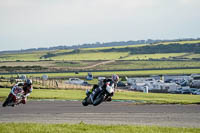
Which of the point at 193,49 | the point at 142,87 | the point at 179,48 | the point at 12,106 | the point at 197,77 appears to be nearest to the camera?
the point at 12,106

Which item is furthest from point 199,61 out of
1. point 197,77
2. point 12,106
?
point 12,106

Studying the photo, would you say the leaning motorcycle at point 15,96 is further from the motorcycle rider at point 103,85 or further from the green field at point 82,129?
the green field at point 82,129

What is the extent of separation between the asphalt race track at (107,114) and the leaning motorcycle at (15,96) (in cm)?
42

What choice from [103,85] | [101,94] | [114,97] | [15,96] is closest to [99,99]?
[101,94]

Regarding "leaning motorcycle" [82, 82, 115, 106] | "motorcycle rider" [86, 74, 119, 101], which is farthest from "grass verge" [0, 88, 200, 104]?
"motorcycle rider" [86, 74, 119, 101]

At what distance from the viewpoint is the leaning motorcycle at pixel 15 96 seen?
23609 mm

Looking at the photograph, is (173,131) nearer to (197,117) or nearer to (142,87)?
(197,117)

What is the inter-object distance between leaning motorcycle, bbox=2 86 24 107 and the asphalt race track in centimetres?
42

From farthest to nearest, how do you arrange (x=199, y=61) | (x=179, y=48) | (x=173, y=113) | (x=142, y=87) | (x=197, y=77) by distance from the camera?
1. (x=179, y=48)
2. (x=199, y=61)
3. (x=197, y=77)
4. (x=142, y=87)
5. (x=173, y=113)

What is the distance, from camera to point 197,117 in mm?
20125

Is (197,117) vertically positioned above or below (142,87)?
above

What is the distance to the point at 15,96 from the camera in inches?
947

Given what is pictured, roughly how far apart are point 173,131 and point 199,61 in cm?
12852

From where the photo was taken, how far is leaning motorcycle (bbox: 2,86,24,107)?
23609 mm
